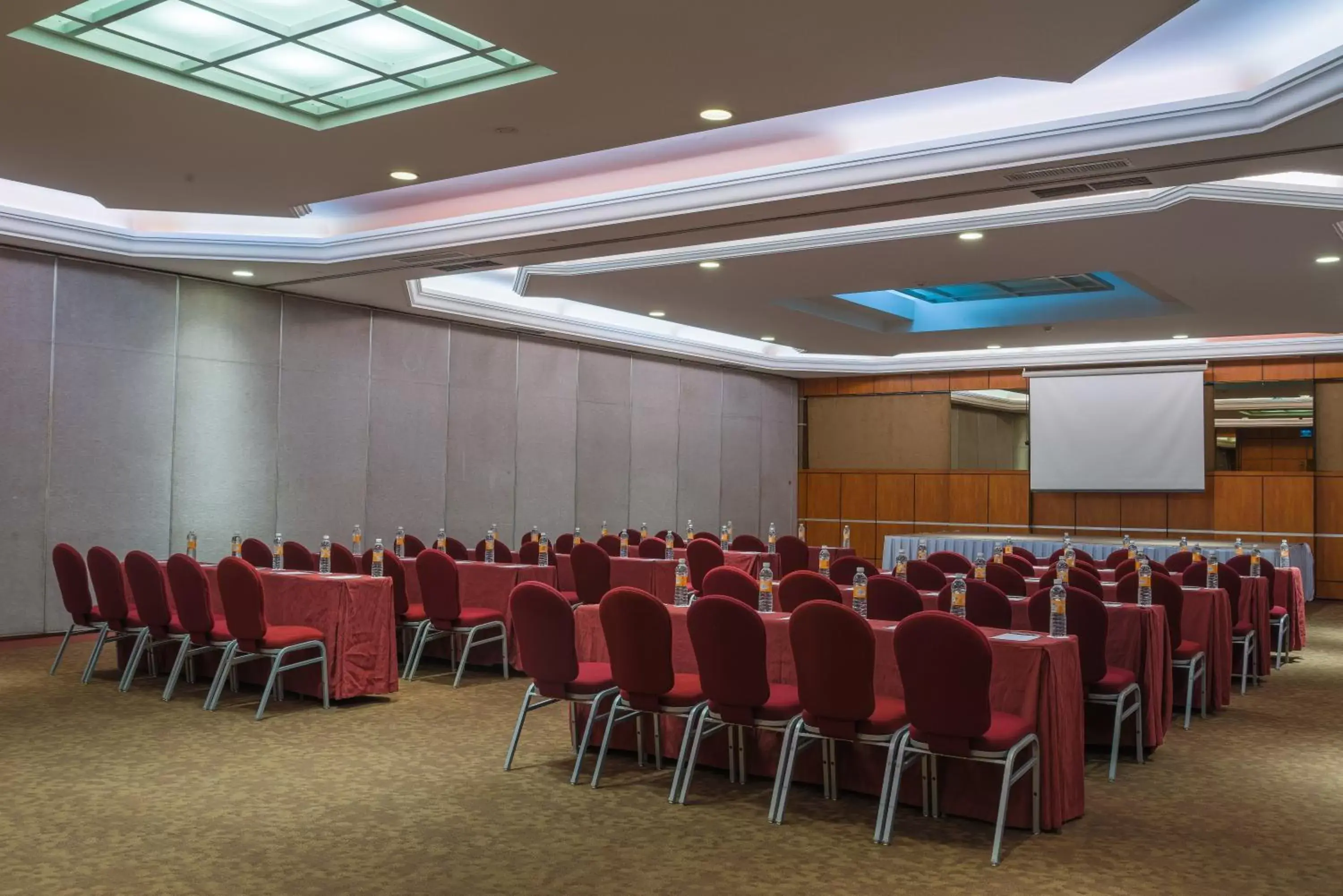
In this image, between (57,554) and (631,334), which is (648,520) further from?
(57,554)

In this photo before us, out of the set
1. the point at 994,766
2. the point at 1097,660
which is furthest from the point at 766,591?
the point at 1097,660

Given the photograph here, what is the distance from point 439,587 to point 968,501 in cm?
1220

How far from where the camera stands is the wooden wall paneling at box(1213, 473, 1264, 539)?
1593cm

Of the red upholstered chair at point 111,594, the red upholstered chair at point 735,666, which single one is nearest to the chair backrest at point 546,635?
the red upholstered chair at point 735,666

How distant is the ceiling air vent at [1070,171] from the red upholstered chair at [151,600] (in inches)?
232

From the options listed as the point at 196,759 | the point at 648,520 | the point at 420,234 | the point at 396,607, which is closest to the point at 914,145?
the point at 420,234

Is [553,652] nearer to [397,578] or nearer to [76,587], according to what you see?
[397,578]

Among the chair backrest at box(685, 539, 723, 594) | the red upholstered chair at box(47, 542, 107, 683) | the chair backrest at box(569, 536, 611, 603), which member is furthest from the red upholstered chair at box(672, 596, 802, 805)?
the chair backrest at box(685, 539, 723, 594)

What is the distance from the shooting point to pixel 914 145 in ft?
23.0

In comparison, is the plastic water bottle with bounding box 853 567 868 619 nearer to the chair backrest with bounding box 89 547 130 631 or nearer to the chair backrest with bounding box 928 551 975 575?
the chair backrest with bounding box 928 551 975 575

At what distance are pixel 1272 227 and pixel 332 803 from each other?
25.1 ft

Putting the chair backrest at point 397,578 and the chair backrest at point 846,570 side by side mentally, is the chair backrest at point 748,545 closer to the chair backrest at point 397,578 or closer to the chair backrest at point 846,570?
the chair backrest at point 846,570

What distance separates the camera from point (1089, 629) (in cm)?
568

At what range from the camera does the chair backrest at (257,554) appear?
29.5ft
